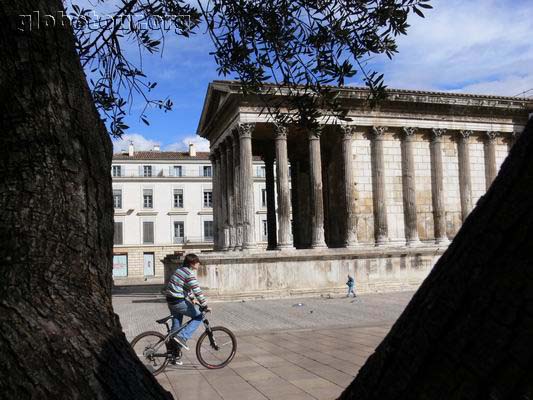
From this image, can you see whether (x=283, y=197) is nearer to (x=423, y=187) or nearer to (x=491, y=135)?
(x=423, y=187)

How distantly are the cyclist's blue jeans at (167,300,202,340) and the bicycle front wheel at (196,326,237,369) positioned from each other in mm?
244

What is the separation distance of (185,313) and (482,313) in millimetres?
6862

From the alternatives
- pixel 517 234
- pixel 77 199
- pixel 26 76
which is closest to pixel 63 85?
pixel 26 76

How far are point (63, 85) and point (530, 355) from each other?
1828mm

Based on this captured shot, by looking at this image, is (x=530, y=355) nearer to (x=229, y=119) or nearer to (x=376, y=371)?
(x=376, y=371)

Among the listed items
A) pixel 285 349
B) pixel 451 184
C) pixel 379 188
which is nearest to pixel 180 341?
pixel 285 349

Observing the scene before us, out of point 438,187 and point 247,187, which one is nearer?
point 247,187

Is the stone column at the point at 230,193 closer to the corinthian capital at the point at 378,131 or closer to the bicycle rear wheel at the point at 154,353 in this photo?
the corinthian capital at the point at 378,131

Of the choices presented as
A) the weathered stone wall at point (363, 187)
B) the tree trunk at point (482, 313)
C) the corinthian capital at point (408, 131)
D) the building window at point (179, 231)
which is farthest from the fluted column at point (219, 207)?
the tree trunk at point (482, 313)

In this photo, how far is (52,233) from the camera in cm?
202

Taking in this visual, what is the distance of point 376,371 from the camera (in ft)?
5.03

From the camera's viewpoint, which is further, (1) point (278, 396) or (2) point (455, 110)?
(2) point (455, 110)

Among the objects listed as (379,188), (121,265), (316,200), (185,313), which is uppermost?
(379,188)

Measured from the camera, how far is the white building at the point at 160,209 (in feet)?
174
